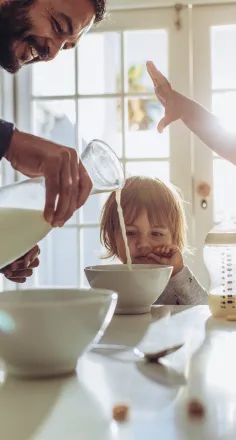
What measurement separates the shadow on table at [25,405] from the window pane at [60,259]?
205 cm

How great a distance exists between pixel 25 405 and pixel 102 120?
86.1 inches

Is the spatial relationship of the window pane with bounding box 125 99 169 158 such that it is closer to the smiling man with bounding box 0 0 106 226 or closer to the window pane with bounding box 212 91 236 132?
the window pane with bounding box 212 91 236 132

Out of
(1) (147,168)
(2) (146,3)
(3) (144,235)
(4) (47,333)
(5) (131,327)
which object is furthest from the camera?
(1) (147,168)

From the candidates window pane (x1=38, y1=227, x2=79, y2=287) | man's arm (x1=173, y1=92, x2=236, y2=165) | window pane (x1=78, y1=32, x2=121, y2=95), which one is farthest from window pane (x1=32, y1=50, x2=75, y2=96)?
man's arm (x1=173, y1=92, x2=236, y2=165)

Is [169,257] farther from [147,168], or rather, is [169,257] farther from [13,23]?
[147,168]

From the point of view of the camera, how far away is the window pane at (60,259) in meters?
2.61

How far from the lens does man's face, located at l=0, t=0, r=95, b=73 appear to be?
132 centimetres

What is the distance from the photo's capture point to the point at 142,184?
5.42 ft

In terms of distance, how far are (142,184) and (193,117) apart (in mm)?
239

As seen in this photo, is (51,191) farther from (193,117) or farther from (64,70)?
(64,70)

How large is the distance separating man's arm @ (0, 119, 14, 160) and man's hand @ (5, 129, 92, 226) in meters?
0.01

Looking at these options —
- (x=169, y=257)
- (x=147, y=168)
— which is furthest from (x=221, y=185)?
(x=169, y=257)

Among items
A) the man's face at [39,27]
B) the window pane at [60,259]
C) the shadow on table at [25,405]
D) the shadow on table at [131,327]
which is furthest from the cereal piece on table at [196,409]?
the window pane at [60,259]

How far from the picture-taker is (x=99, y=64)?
2602 mm
